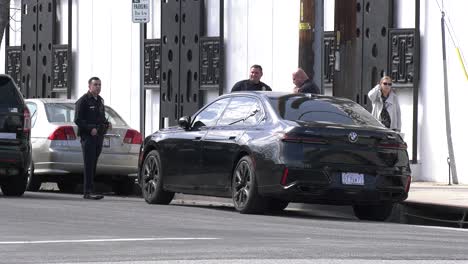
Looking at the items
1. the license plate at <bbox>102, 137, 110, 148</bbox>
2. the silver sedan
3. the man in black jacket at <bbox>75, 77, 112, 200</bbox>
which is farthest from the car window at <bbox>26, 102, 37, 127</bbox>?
the man in black jacket at <bbox>75, 77, 112, 200</bbox>

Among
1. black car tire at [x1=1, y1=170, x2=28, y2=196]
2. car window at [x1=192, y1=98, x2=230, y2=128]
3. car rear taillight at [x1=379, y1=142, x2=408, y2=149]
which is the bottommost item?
black car tire at [x1=1, y1=170, x2=28, y2=196]

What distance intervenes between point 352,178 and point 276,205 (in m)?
1.19

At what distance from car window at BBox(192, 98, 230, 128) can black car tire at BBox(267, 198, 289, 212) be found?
1380 mm

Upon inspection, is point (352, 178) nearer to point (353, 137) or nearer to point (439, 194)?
point (353, 137)

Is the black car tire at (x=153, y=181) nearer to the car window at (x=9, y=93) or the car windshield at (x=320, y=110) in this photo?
the car window at (x=9, y=93)

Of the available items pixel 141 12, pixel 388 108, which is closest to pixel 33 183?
pixel 141 12

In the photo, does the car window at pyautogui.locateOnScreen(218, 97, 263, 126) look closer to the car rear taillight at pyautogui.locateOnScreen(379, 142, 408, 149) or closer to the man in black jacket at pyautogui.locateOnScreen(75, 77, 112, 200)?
the car rear taillight at pyautogui.locateOnScreen(379, 142, 408, 149)

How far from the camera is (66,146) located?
22766 millimetres

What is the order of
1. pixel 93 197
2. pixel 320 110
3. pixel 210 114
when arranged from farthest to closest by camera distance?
pixel 93 197, pixel 210 114, pixel 320 110

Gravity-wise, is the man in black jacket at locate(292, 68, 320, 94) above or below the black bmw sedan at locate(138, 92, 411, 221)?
above

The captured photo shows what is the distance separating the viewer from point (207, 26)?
1128 inches

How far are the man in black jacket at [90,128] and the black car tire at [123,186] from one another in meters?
2.56

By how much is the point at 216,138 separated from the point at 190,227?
362cm

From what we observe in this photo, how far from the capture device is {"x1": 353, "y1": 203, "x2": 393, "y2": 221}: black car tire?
17.9 metres
